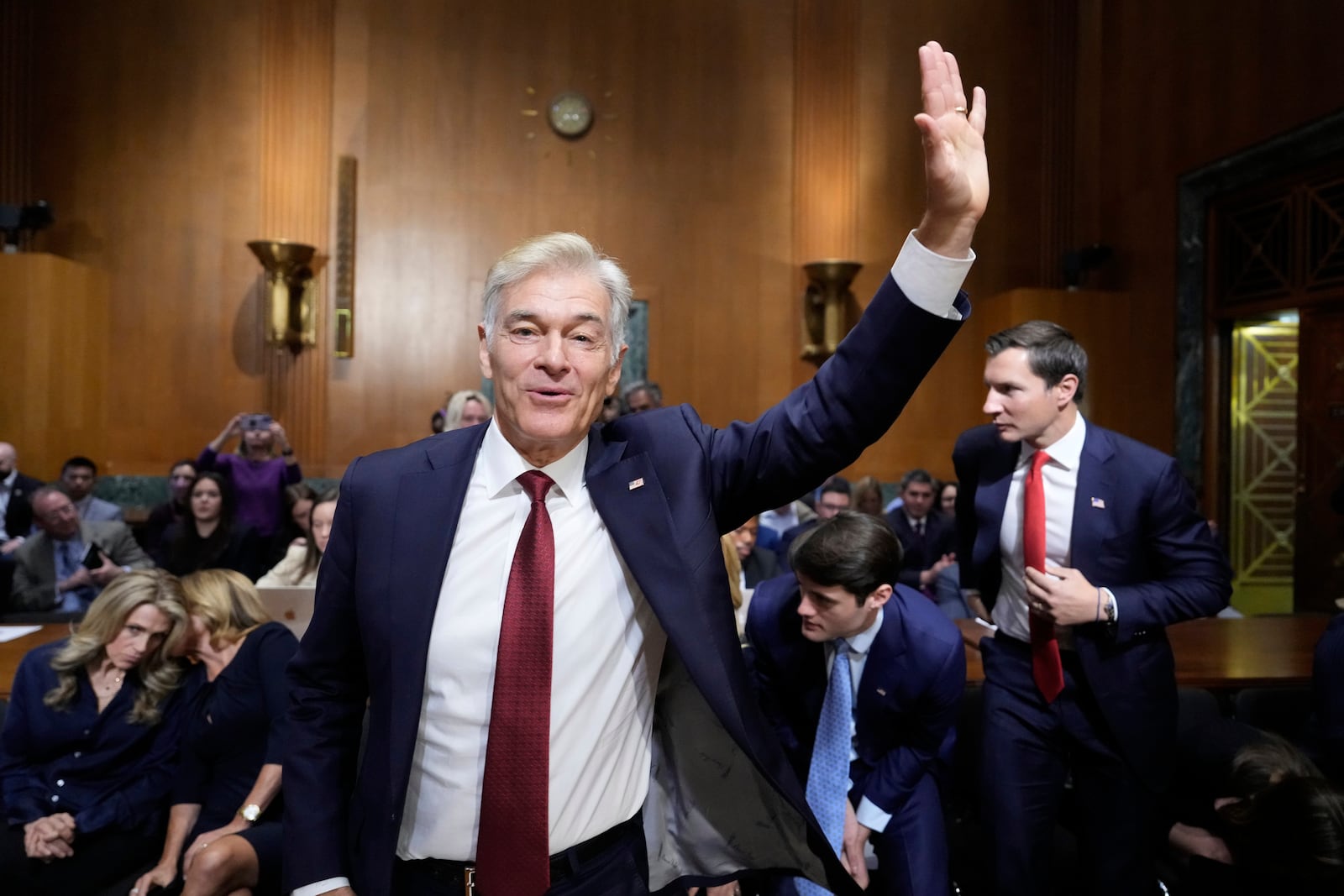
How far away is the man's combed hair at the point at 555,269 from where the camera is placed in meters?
1.45

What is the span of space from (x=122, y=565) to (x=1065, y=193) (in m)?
7.81

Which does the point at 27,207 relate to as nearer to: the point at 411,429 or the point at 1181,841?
the point at 411,429

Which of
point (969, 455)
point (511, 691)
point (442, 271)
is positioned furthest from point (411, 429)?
point (511, 691)

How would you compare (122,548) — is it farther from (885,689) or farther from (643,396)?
(885,689)

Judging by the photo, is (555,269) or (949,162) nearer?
(949,162)

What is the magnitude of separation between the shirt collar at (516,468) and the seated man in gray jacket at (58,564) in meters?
4.32

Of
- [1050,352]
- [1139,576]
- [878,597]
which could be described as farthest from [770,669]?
[1050,352]

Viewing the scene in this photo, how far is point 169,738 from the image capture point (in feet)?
10.3

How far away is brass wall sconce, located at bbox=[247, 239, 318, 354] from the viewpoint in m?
7.93

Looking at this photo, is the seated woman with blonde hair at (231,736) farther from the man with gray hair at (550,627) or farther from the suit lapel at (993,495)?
the suit lapel at (993,495)

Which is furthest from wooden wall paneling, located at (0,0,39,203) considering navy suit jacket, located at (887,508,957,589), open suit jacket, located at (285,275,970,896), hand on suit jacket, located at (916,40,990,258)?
hand on suit jacket, located at (916,40,990,258)

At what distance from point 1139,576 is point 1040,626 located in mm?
279

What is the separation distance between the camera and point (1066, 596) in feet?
7.63

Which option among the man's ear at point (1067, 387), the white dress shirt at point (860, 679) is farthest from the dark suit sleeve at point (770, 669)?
the man's ear at point (1067, 387)
